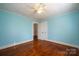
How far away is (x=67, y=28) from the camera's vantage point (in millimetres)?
1389

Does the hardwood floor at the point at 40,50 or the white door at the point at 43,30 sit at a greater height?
the white door at the point at 43,30

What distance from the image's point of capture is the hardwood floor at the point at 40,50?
1.38 m

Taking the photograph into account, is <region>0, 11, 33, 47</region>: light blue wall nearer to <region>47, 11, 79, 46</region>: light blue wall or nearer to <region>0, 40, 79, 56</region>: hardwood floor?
<region>0, 40, 79, 56</region>: hardwood floor

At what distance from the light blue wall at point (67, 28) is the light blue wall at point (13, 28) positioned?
0.55m

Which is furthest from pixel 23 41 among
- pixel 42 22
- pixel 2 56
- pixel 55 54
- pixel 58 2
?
pixel 58 2

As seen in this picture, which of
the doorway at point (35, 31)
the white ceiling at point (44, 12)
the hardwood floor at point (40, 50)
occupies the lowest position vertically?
the hardwood floor at point (40, 50)

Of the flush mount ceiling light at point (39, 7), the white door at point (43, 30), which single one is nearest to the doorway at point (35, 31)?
the white door at point (43, 30)

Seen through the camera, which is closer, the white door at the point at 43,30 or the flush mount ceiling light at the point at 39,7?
the flush mount ceiling light at the point at 39,7

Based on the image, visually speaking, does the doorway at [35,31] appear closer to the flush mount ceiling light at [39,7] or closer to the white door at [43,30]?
the white door at [43,30]

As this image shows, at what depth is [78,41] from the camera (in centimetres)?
137

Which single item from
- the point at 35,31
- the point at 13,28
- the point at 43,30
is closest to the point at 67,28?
the point at 43,30

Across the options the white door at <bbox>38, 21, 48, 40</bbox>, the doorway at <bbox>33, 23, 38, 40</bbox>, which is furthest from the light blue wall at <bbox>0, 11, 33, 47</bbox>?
the white door at <bbox>38, 21, 48, 40</bbox>

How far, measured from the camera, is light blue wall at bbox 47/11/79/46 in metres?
1.36

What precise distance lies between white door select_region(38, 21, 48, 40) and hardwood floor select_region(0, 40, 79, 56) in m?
0.12
